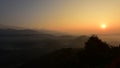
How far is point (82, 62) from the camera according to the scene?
7931 centimetres

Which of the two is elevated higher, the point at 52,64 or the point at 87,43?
the point at 87,43

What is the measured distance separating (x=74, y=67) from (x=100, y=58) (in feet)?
21.7

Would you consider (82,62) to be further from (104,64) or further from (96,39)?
(96,39)

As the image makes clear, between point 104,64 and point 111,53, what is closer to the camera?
point 104,64

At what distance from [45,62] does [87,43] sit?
754 inches

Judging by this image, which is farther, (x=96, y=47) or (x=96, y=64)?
(x=96, y=47)

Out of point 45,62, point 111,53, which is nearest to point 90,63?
point 111,53

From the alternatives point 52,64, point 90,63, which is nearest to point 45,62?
point 52,64

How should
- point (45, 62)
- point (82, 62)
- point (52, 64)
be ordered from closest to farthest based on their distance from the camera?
point (82, 62) < point (52, 64) < point (45, 62)

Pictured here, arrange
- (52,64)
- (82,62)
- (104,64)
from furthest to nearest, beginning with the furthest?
1. (52,64)
2. (82,62)
3. (104,64)

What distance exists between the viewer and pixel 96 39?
9075 cm

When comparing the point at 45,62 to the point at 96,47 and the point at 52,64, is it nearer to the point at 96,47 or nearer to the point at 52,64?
the point at 52,64

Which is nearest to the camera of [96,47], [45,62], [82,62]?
[82,62]

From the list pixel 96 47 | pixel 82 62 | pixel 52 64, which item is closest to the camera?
pixel 82 62
